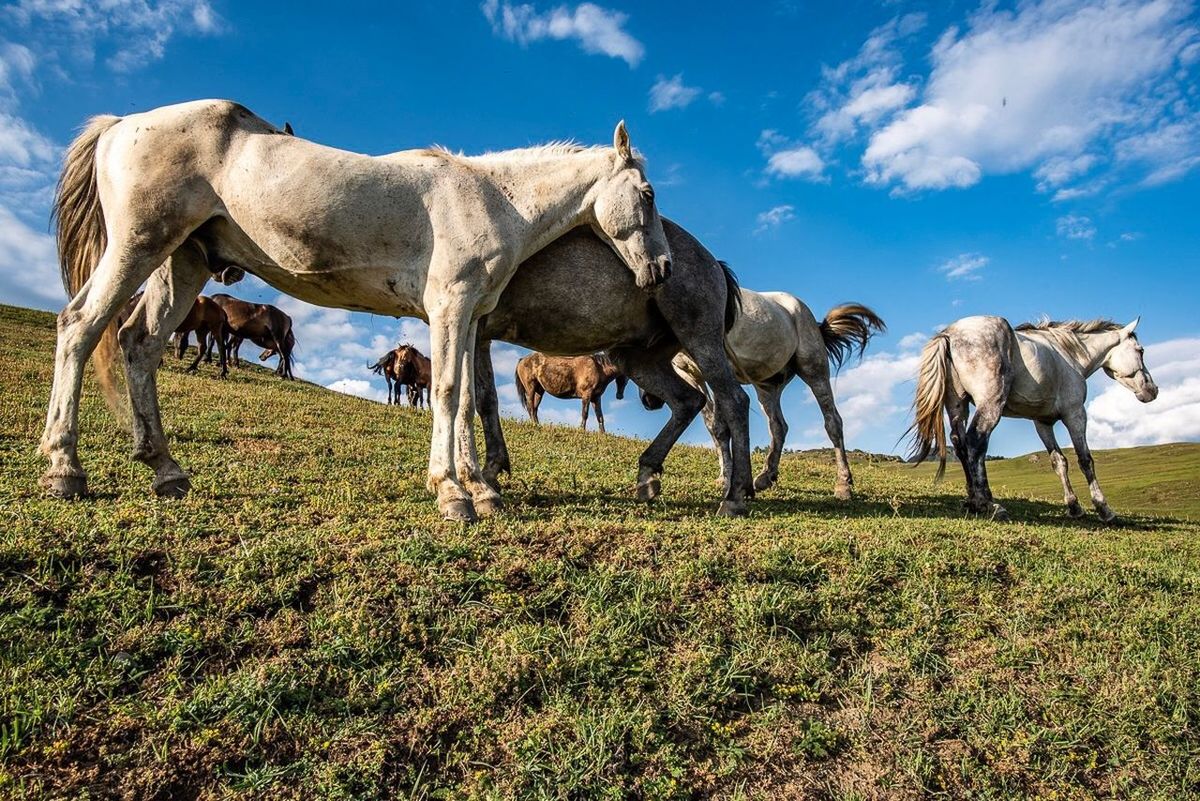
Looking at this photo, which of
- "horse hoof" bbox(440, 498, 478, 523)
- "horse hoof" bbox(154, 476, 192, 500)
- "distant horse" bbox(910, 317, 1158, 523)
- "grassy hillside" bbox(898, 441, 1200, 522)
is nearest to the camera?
"horse hoof" bbox(440, 498, 478, 523)

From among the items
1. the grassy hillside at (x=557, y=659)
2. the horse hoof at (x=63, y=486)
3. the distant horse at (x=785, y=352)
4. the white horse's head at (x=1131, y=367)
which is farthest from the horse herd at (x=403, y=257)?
the white horse's head at (x=1131, y=367)

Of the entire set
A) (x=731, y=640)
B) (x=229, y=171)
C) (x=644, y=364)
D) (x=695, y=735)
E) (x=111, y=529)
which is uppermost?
(x=229, y=171)

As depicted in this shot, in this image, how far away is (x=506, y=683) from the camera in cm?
358

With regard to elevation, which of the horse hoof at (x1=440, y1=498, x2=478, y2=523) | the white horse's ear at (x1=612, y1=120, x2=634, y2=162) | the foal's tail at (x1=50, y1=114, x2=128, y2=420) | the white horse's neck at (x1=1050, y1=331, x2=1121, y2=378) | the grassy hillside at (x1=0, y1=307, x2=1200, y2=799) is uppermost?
the white horse's ear at (x1=612, y1=120, x2=634, y2=162)

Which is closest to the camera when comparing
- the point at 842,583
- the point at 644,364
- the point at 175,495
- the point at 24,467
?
the point at 842,583

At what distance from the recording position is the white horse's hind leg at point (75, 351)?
5191 millimetres

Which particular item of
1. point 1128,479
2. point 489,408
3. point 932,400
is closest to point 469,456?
point 489,408

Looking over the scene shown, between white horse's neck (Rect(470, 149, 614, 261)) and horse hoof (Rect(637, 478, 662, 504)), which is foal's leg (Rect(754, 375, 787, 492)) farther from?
white horse's neck (Rect(470, 149, 614, 261))

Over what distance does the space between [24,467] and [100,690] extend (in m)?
4.64

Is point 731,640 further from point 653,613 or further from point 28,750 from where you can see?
point 28,750

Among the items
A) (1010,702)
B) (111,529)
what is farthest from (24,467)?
(1010,702)

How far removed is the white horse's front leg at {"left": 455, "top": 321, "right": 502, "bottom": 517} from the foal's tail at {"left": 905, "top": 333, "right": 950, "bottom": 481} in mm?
7461

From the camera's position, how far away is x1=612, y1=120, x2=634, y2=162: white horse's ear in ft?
22.0

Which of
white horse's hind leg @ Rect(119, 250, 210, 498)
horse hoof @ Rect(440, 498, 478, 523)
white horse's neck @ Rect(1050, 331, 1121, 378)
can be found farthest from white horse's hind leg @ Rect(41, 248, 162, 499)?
white horse's neck @ Rect(1050, 331, 1121, 378)
